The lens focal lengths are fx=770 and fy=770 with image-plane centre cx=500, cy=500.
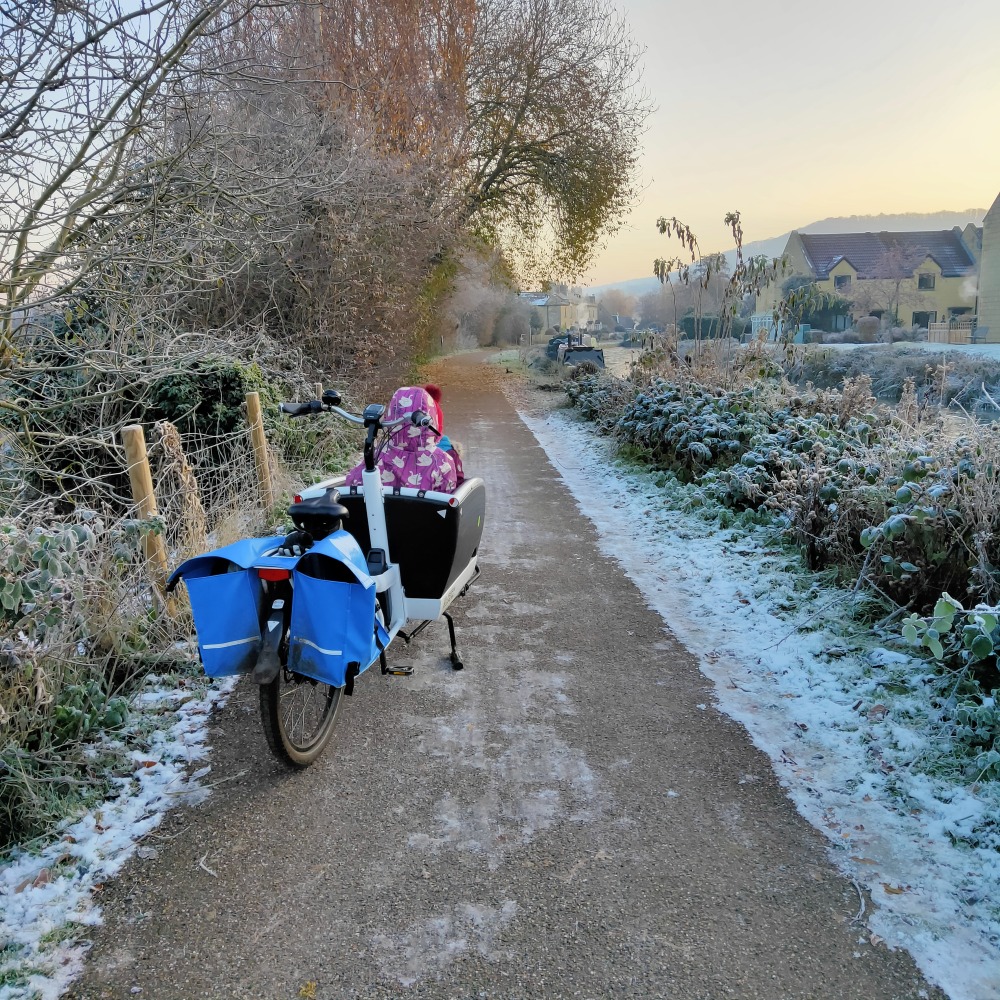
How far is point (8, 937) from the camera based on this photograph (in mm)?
2367

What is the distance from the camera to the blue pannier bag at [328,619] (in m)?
2.93

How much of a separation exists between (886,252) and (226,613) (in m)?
52.3

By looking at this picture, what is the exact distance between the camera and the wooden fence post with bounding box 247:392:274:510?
23.3 ft

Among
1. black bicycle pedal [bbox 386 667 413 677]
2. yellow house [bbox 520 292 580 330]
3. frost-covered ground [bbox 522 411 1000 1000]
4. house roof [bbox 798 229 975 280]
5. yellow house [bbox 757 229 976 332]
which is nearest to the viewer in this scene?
Answer: frost-covered ground [bbox 522 411 1000 1000]

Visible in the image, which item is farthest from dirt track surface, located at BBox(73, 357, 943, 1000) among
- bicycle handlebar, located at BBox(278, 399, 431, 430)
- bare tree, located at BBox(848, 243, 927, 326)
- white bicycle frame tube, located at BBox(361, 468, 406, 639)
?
bare tree, located at BBox(848, 243, 927, 326)

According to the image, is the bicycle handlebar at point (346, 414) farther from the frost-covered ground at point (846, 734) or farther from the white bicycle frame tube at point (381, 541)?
the frost-covered ground at point (846, 734)

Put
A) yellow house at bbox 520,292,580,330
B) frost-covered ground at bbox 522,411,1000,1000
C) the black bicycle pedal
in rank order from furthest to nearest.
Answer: yellow house at bbox 520,292,580,330, the black bicycle pedal, frost-covered ground at bbox 522,411,1000,1000

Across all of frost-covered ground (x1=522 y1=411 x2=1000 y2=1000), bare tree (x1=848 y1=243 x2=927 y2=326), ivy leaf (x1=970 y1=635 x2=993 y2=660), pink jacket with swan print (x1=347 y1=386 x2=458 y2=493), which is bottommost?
frost-covered ground (x1=522 y1=411 x2=1000 y2=1000)

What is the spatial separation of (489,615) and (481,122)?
1883cm

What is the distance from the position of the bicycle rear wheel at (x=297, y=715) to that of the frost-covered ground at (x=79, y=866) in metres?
0.40

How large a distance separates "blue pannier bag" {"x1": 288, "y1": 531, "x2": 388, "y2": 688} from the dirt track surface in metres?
0.61

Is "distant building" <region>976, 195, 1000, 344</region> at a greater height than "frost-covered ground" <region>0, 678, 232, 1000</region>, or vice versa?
"distant building" <region>976, 195, 1000, 344</region>

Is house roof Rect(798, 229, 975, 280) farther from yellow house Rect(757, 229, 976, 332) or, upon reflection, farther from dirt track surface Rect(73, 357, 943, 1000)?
dirt track surface Rect(73, 357, 943, 1000)

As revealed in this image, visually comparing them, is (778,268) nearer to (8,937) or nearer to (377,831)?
(377,831)
